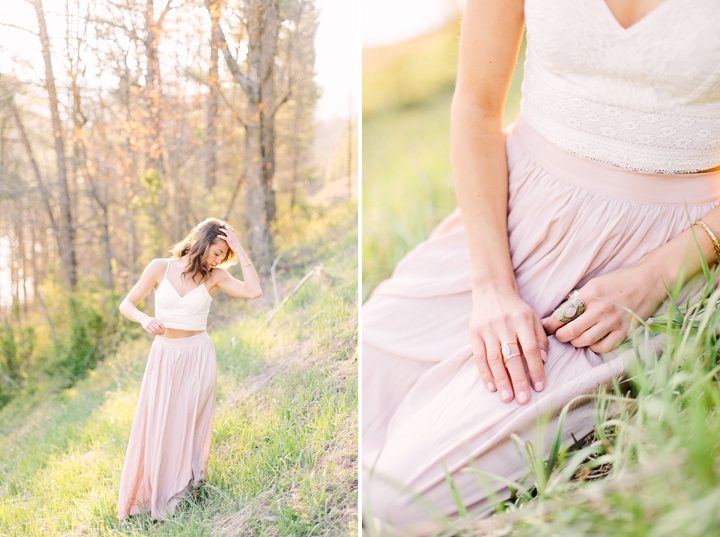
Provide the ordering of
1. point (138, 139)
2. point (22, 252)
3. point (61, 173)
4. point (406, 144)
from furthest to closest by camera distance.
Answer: point (406, 144)
point (22, 252)
point (61, 173)
point (138, 139)

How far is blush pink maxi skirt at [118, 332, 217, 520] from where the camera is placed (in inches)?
60.5

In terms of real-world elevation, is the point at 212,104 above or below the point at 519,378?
above

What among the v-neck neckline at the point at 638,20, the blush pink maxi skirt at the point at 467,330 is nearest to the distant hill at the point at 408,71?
the blush pink maxi skirt at the point at 467,330

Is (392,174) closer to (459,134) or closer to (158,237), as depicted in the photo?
(158,237)

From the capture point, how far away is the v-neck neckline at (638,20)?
3.12ft

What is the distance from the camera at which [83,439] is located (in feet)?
6.14

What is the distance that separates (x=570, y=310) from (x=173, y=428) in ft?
3.70

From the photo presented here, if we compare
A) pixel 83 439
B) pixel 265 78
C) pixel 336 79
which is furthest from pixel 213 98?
pixel 83 439

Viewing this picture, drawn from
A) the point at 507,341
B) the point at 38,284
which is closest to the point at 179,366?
the point at 507,341

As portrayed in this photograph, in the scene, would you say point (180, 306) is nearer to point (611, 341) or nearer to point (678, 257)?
point (611, 341)

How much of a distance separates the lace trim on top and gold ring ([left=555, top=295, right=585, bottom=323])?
0.29 metres

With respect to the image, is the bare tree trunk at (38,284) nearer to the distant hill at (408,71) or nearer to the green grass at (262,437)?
the green grass at (262,437)

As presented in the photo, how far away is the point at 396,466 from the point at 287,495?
583mm

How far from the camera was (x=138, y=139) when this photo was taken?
209cm
